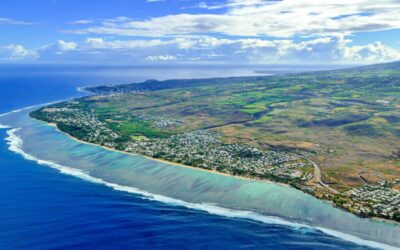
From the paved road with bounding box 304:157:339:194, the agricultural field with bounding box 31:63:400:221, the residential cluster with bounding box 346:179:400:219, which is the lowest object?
the residential cluster with bounding box 346:179:400:219

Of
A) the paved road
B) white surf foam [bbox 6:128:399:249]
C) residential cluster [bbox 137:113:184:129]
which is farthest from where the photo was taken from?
residential cluster [bbox 137:113:184:129]

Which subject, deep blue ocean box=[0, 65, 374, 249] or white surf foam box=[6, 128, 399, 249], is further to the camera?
white surf foam box=[6, 128, 399, 249]

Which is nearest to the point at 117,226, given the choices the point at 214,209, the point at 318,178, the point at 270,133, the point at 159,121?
the point at 214,209

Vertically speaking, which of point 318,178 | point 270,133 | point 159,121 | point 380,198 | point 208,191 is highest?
point 159,121

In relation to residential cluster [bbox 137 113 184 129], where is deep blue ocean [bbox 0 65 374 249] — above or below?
below

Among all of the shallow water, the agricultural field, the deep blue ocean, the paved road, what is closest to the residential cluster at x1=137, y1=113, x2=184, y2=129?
the agricultural field

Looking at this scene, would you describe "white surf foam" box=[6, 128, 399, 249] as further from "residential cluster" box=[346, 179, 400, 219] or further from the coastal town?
"residential cluster" box=[346, 179, 400, 219]

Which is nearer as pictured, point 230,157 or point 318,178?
point 318,178

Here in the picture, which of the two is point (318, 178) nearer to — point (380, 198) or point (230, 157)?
point (380, 198)

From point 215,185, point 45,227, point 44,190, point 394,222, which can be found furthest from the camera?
point 215,185

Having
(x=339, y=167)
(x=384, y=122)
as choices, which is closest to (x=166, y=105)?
(x=384, y=122)

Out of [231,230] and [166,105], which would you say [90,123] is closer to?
[166,105]
